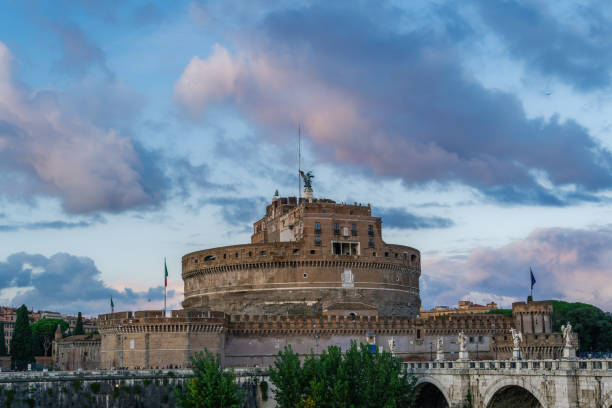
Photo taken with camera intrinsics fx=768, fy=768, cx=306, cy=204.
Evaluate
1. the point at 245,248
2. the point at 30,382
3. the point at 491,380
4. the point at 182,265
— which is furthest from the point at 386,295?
the point at 30,382

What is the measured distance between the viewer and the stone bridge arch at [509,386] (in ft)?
163

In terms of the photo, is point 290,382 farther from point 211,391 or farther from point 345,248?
point 345,248

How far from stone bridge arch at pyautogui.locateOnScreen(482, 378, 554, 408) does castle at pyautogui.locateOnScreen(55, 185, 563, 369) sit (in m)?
20.7

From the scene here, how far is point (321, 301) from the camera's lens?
87.0m

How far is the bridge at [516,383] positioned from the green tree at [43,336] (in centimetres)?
6315

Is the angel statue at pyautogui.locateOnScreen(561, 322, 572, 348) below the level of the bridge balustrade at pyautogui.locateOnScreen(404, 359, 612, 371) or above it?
→ above

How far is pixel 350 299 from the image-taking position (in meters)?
88.0

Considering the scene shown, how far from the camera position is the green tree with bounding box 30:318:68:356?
116 metres

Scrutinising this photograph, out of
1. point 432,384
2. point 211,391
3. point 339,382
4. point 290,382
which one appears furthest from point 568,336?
point 211,391

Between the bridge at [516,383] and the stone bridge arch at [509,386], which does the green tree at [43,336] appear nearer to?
the bridge at [516,383]

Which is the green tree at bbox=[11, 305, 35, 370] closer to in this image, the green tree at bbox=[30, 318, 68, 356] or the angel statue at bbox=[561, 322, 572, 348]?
the green tree at bbox=[30, 318, 68, 356]

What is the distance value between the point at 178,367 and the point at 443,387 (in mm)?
23652

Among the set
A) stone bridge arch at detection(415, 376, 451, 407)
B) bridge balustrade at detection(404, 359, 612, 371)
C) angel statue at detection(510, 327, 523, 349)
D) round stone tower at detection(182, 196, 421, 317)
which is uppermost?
round stone tower at detection(182, 196, 421, 317)

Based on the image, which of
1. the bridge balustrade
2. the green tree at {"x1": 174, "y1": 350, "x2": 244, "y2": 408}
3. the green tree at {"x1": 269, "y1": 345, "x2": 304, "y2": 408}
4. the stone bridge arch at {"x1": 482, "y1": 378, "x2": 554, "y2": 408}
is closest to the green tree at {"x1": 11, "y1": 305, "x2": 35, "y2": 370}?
the green tree at {"x1": 174, "y1": 350, "x2": 244, "y2": 408}
